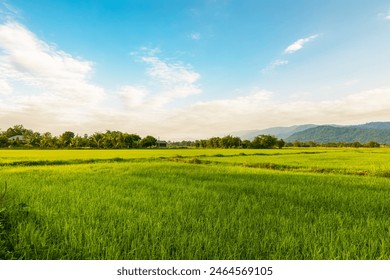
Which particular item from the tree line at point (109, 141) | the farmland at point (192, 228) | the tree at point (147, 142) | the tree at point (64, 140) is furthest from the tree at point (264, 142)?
the farmland at point (192, 228)

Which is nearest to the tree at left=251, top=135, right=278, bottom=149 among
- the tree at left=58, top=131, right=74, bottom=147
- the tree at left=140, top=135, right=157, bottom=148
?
the tree at left=140, top=135, right=157, bottom=148

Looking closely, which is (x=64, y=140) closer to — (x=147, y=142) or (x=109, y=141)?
(x=109, y=141)

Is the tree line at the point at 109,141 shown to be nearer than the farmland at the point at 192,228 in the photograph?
No

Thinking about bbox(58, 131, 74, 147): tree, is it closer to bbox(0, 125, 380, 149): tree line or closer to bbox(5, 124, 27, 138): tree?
bbox(0, 125, 380, 149): tree line

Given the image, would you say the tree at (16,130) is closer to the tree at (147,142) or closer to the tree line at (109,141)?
the tree line at (109,141)

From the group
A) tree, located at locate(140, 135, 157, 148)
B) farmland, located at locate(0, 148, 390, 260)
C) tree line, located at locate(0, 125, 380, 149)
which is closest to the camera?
farmland, located at locate(0, 148, 390, 260)

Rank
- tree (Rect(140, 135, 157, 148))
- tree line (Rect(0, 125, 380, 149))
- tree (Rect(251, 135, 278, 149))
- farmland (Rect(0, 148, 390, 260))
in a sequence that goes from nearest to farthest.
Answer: farmland (Rect(0, 148, 390, 260)) < tree line (Rect(0, 125, 380, 149)) < tree (Rect(251, 135, 278, 149)) < tree (Rect(140, 135, 157, 148))

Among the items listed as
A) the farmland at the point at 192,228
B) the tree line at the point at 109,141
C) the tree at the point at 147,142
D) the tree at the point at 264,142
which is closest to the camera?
the farmland at the point at 192,228

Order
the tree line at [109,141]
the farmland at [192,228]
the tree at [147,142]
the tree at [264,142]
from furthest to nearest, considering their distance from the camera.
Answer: the tree at [147,142], the tree at [264,142], the tree line at [109,141], the farmland at [192,228]

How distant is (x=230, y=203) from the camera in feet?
16.0

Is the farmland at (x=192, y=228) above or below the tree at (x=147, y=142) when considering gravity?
below

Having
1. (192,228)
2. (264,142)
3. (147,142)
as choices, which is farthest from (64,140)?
(192,228)
